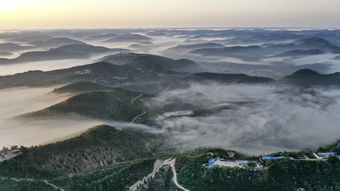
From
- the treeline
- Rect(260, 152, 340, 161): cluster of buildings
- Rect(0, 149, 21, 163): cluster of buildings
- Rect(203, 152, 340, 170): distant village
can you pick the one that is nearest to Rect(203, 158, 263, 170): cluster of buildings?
Rect(203, 152, 340, 170): distant village

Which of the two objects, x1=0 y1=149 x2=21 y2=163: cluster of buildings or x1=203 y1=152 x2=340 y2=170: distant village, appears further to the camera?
x1=0 y1=149 x2=21 y2=163: cluster of buildings

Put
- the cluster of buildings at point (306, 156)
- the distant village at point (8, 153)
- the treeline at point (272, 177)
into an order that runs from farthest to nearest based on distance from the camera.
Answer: the distant village at point (8, 153), the cluster of buildings at point (306, 156), the treeline at point (272, 177)

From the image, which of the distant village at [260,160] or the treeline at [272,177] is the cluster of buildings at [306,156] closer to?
the distant village at [260,160]

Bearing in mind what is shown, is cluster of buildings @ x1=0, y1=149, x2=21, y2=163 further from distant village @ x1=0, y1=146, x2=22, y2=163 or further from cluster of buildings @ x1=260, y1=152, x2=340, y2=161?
cluster of buildings @ x1=260, y1=152, x2=340, y2=161

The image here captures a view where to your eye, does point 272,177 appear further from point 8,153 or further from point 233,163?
point 8,153

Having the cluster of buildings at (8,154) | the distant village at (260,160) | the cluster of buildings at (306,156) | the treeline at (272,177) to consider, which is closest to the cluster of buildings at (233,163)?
the distant village at (260,160)

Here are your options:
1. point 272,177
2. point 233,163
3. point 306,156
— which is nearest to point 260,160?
point 233,163

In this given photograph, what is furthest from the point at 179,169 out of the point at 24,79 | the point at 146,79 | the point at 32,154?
the point at 24,79

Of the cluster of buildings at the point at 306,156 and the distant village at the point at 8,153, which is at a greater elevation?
the cluster of buildings at the point at 306,156
